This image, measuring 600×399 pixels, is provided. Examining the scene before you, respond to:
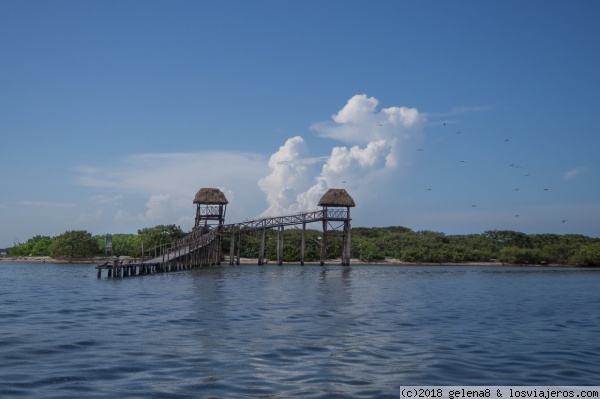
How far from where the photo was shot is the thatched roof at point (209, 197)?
76.4m

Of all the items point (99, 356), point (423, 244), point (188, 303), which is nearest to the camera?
point (99, 356)

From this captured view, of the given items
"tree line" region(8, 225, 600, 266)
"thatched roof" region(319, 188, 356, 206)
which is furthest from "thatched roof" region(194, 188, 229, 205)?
"tree line" region(8, 225, 600, 266)

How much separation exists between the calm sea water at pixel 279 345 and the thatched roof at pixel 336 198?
42115 mm

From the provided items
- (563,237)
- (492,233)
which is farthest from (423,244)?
(563,237)

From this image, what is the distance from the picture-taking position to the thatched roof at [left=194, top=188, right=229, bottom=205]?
76.4m

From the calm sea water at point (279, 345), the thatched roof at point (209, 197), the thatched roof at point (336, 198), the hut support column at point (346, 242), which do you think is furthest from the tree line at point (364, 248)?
the calm sea water at point (279, 345)

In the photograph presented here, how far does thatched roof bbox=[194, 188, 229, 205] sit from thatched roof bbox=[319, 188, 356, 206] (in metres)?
12.4

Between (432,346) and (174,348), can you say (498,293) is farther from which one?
(174,348)

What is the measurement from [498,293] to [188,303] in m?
21.6

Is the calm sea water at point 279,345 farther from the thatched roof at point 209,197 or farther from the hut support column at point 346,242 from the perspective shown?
the thatched roof at point 209,197

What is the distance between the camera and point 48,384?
12789 mm

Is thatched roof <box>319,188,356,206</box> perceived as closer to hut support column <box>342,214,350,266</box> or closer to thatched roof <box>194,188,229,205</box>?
hut support column <box>342,214,350,266</box>

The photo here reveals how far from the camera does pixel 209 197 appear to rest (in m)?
76.8

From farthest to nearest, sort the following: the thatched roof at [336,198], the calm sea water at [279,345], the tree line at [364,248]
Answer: the tree line at [364,248] < the thatched roof at [336,198] < the calm sea water at [279,345]
